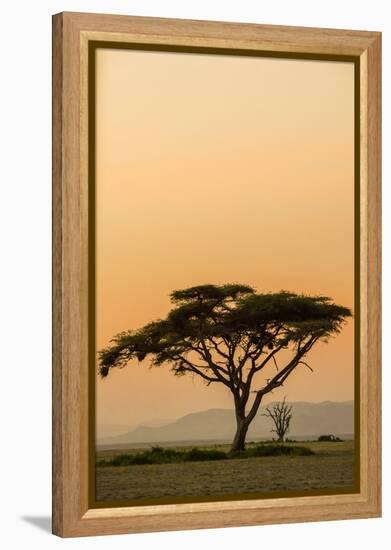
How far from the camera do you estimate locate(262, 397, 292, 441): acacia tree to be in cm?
898

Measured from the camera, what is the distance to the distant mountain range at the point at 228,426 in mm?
8719

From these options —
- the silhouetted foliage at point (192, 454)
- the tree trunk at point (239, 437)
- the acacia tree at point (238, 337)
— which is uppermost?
the acacia tree at point (238, 337)

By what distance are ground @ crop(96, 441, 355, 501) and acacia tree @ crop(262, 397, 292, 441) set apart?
121 mm

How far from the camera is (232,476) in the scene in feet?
29.0

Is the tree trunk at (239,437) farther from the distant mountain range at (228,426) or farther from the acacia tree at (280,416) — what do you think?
the acacia tree at (280,416)

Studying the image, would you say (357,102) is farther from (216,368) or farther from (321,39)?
(216,368)

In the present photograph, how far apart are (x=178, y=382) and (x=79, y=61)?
1.66 metres

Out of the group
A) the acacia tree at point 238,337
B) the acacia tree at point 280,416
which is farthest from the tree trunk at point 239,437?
the acacia tree at point 280,416

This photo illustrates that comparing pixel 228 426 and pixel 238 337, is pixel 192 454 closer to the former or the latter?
pixel 228 426

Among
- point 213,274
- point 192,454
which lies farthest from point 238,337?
point 192,454

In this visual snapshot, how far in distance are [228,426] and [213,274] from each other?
772 millimetres

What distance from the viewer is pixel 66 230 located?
8484 mm

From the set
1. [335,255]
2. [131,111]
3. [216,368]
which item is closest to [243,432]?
[216,368]

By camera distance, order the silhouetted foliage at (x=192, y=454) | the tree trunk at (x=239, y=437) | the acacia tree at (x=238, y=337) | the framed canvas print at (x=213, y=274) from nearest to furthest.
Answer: the framed canvas print at (x=213, y=274), the silhouetted foliage at (x=192, y=454), the acacia tree at (x=238, y=337), the tree trunk at (x=239, y=437)
